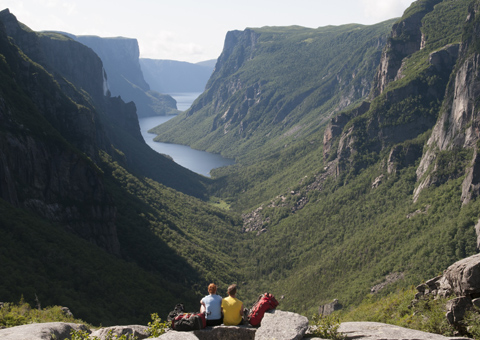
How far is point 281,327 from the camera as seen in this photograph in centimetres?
2405

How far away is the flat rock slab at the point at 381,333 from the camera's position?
2264cm

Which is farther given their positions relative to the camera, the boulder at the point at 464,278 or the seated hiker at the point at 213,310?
the seated hiker at the point at 213,310

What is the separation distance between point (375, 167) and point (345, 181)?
12.2 meters

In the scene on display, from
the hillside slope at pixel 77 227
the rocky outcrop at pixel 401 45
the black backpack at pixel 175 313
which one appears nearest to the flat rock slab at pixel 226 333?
the black backpack at pixel 175 313

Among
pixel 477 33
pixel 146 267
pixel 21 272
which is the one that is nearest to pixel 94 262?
pixel 21 272

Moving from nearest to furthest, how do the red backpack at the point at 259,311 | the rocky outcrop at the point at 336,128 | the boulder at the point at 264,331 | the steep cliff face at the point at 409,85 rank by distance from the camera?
1. the boulder at the point at 264,331
2. the red backpack at the point at 259,311
3. the steep cliff face at the point at 409,85
4. the rocky outcrop at the point at 336,128

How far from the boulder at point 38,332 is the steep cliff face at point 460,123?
9412 centimetres

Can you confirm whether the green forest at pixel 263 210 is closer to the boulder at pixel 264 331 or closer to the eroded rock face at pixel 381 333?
the eroded rock face at pixel 381 333

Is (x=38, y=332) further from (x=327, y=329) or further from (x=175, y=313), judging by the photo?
(x=327, y=329)

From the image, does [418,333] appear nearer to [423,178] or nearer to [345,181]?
[423,178]

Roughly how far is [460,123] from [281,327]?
10686 centimetres

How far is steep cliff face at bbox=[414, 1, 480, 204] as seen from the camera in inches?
4313

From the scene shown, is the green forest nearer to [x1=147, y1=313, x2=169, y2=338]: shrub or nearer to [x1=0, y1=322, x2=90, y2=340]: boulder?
[x1=147, y1=313, x2=169, y2=338]: shrub

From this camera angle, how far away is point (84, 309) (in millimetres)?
57062
